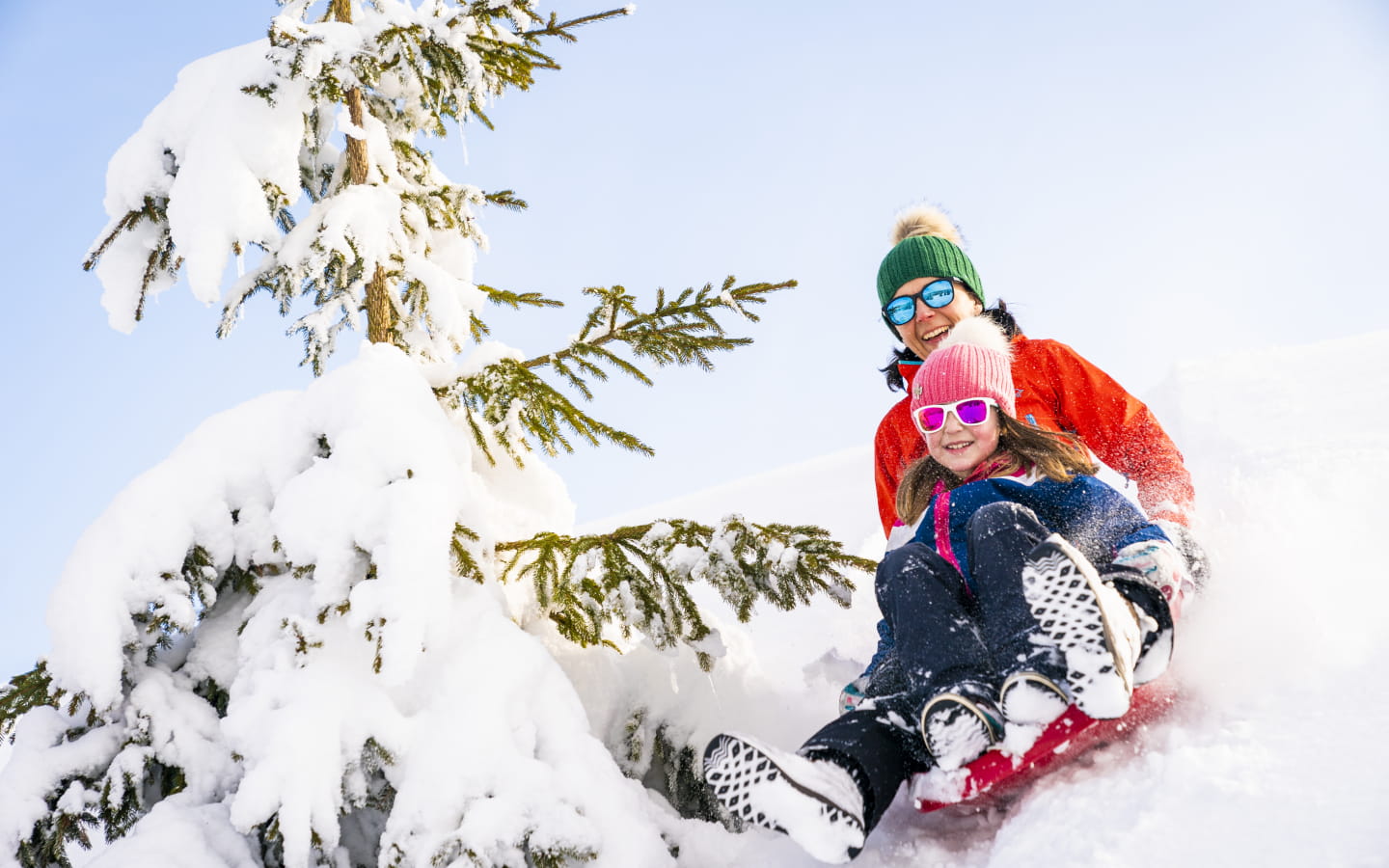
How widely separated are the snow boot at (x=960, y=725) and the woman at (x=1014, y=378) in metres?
1.03

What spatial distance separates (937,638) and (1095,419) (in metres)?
1.43

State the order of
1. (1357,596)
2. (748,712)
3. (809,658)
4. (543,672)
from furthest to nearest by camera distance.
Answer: (809,658) → (748,712) → (543,672) → (1357,596)

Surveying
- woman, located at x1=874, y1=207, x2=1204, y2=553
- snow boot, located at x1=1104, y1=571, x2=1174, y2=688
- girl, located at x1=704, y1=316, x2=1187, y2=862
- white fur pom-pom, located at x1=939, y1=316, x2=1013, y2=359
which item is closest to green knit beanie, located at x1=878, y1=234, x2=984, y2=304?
woman, located at x1=874, y1=207, x2=1204, y2=553

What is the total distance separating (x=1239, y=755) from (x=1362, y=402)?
5488mm

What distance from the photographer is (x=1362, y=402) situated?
5.38 m

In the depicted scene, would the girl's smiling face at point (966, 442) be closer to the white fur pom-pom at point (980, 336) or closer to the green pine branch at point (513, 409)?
the white fur pom-pom at point (980, 336)

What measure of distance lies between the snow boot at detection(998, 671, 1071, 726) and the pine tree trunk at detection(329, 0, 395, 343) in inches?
107

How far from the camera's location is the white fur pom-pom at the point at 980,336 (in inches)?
104

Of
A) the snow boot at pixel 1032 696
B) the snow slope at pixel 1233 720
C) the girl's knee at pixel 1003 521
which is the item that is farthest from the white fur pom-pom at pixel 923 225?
the snow boot at pixel 1032 696

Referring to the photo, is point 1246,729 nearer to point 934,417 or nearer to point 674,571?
point 934,417

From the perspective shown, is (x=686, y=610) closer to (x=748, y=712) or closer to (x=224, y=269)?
(x=748, y=712)

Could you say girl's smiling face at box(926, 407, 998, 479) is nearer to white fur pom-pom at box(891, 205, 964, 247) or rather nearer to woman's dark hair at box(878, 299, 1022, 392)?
woman's dark hair at box(878, 299, 1022, 392)

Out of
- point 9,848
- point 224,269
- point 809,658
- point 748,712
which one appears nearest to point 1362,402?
point 809,658

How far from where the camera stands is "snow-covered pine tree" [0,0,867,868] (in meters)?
1.90
